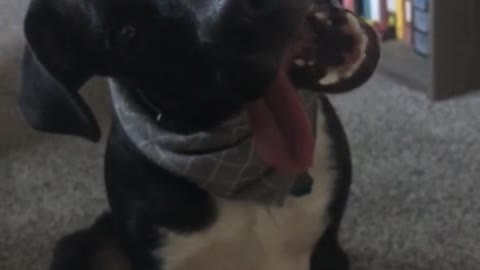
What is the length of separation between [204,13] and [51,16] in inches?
9.4

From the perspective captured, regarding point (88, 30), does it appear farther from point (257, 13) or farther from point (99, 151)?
point (99, 151)

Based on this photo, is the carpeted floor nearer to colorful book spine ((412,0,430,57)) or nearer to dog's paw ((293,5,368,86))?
colorful book spine ((412,0,430,57))

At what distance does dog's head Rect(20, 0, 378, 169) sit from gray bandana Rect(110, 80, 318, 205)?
0.09 ft

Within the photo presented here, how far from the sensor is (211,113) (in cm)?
111

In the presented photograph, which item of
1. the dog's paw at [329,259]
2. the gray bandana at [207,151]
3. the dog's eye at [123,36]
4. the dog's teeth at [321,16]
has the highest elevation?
the dog's eye at [123,36]

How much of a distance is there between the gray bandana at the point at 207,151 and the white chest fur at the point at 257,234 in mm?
45

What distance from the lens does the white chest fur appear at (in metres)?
1.18

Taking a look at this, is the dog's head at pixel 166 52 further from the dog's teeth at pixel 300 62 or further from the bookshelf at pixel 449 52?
the bookshelf at pixel 449 52

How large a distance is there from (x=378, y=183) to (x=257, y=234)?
0.44 m

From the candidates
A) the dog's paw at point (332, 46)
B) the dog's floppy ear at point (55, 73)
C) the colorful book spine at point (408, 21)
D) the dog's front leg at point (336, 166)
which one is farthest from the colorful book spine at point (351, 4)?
the dog's floppy ear at point (55, 73)

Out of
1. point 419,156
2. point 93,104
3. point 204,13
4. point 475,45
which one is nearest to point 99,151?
point 93,104

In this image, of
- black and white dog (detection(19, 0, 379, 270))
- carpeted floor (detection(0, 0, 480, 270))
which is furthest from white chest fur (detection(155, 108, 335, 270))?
carpeted floor (detection(0, 0, 480, 270))

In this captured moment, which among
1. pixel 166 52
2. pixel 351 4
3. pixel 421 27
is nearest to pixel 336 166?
pixel 166 52

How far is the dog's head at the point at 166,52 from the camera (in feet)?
3.04
